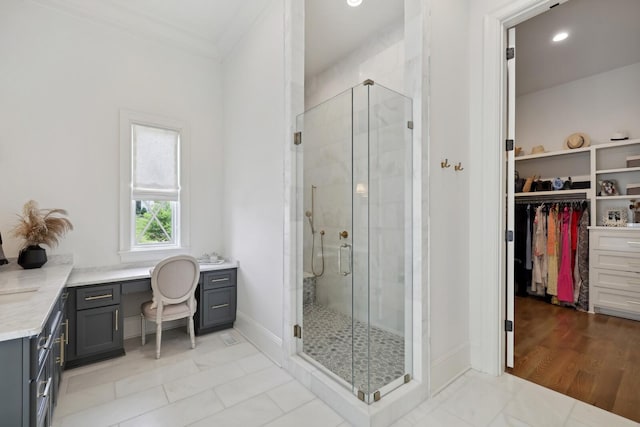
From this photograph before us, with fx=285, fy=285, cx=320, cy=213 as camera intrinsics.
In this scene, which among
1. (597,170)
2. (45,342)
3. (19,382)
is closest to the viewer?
(19,382)

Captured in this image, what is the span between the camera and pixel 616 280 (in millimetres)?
3600

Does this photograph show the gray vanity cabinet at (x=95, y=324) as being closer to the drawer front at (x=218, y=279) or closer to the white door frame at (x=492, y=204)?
the drawer front at (x=218, y=279)

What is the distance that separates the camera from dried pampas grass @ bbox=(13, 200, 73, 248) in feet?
7.98

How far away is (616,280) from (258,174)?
15.1 ft

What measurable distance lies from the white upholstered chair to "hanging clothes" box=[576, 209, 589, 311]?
492 cm

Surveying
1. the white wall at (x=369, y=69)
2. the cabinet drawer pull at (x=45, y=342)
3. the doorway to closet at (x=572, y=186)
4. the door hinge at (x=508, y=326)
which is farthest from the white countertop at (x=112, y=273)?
the doorway to closet at (x=572, y=186)

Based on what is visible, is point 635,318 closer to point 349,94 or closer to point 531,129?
point 531,129

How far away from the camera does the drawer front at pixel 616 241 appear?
3.46 metres

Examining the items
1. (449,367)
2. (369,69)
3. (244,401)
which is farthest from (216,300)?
(369,69)

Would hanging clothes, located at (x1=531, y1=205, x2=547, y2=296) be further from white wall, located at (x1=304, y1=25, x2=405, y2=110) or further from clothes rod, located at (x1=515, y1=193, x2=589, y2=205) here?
white wall, located at (x1=304, y1=25, x2=405, y2=110)

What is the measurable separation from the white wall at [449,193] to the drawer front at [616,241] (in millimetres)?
2687

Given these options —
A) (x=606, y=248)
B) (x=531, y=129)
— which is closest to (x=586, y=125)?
(x=531, y=129)

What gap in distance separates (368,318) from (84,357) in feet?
8.24

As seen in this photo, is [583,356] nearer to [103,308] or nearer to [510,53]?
[510,53]
